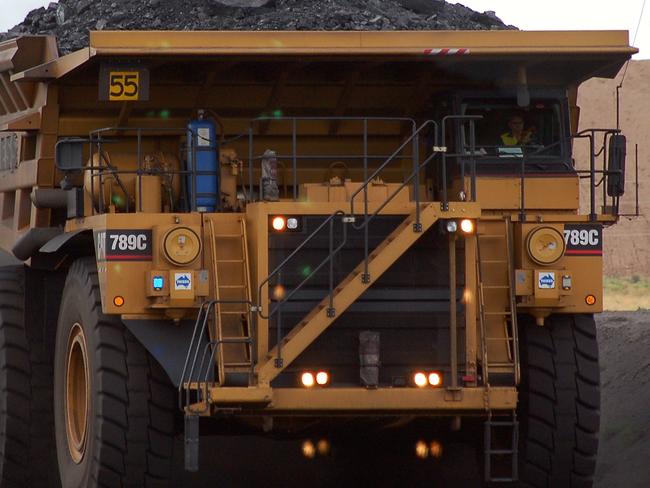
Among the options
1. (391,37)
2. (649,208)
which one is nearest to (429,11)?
(391,37)

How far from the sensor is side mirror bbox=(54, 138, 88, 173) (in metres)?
11.2

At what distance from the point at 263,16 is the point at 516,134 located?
9.95ft

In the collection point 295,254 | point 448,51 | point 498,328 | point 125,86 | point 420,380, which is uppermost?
point 448,51

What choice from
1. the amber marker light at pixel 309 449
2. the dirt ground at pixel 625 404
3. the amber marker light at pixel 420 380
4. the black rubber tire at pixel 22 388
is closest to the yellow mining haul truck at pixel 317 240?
the amber marker light at pixel 420 380

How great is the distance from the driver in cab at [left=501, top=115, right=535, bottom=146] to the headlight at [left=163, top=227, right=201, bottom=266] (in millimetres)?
2631

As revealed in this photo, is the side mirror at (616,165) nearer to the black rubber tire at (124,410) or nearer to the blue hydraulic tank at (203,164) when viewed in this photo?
the blue hydraulic tank at (203,164)

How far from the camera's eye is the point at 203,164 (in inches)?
447

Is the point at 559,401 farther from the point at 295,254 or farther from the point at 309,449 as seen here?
the point at 309,449

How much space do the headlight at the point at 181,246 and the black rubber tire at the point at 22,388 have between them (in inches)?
107

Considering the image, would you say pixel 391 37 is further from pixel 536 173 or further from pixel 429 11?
pixel 429 11

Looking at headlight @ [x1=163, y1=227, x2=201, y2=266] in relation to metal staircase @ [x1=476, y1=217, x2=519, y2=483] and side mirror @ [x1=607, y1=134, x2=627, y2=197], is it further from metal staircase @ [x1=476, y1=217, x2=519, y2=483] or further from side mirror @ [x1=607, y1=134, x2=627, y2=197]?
side mirror @ [x1=607, y1=134, x2=627, y2=197]

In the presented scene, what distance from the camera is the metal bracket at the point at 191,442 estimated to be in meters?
9.91

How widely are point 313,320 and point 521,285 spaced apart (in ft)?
4.41

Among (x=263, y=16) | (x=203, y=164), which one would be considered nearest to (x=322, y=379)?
(x=203, y=164)
